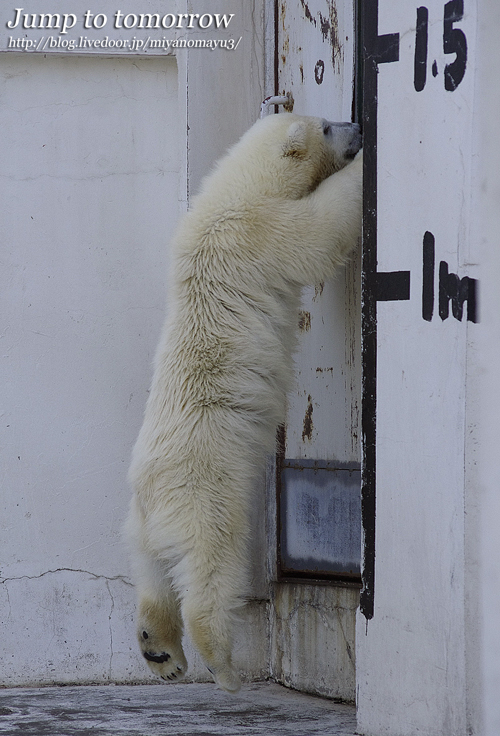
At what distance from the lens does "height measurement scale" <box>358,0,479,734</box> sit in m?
2.87

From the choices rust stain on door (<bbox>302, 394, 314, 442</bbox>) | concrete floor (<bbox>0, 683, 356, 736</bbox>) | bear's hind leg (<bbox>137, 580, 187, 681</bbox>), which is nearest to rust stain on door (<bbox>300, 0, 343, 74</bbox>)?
rust stain on door (<bbox>302, 394, 314, 442</bbox>)

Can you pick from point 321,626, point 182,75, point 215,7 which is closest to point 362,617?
point 321,626

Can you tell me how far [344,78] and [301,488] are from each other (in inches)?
73.5

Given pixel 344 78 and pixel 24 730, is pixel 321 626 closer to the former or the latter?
pixel 24 730

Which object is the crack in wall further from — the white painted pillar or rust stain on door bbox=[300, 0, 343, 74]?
rust stain on door bbox=[300, 0, 343, 74]

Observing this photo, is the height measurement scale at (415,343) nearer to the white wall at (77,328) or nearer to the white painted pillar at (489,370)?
the white painted pillar at (489,370)

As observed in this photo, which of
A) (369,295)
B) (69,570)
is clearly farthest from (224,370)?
(69,570)

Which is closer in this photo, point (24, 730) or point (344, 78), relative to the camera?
point (24, 730)

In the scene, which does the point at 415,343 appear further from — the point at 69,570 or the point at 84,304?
the point at 69,570

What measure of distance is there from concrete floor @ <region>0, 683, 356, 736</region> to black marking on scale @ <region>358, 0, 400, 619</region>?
69 cm

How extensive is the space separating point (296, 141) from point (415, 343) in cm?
113

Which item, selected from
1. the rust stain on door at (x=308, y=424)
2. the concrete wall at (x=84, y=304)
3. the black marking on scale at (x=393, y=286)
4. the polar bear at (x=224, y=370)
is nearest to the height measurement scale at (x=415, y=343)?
the black marking on scale at (x=393, y=286)

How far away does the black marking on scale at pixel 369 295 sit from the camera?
3189 mm

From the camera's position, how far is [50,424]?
430cm
